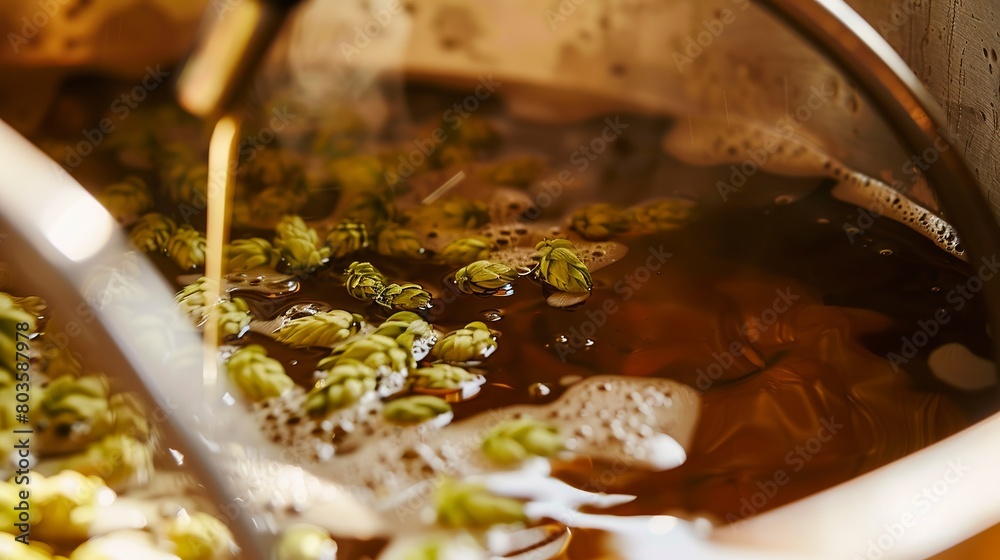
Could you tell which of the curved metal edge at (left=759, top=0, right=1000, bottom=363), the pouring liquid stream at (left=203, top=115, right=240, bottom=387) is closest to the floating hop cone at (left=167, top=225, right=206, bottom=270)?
the pouring liquid stream at (left=203, top=115, right=240, bottom=387)

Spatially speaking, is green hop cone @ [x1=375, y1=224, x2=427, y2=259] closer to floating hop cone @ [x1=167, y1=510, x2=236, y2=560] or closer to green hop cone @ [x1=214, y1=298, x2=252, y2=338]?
green hop cone @ [x1=214, y1=298, x2=252, y2=338]

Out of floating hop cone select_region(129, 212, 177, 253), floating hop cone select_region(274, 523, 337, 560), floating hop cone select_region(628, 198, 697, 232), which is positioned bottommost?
floating hop cone select_region(274, 523, 337, 560)

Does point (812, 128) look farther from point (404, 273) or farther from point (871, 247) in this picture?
point (404, 273)

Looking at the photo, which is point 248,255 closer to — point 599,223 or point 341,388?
point 341,388

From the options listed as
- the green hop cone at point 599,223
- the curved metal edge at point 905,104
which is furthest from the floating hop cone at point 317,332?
the curved metal edge at point 905,104

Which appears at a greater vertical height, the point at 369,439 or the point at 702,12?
the point at 702,12

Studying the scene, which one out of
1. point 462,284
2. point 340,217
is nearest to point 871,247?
point 462,284
